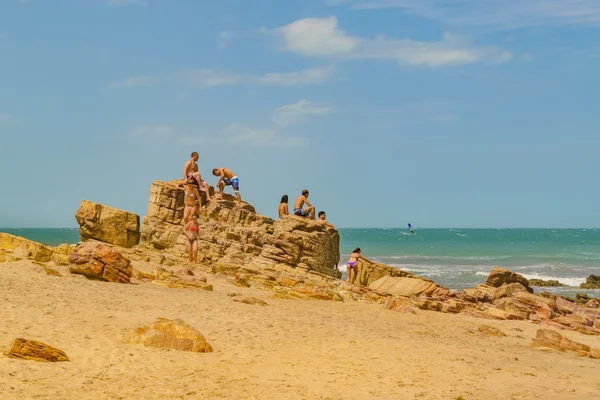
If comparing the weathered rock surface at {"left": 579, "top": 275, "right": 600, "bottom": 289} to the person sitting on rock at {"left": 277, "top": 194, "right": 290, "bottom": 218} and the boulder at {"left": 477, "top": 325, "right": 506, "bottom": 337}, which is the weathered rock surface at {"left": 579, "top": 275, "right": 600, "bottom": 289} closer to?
the person sitting on rock at {"left": 277, "top": 194, "right": 290, "bottom": 218}

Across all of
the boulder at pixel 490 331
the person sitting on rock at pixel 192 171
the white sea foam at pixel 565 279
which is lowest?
the white sea foam at pixel 565 279

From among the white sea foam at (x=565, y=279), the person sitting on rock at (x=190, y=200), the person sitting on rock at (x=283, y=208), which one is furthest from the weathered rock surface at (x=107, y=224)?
the white sea foam at (x=565, y=279)

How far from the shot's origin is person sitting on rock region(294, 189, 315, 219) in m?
25.3

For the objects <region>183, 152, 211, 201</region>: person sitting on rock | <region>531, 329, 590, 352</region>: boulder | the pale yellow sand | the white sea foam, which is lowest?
the white sea foam

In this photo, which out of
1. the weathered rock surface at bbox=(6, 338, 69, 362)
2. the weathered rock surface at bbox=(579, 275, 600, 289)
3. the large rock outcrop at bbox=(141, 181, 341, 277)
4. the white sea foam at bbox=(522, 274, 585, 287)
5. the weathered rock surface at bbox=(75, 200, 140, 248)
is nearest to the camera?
the weathered rock surface at bbox=(6, 338, 69, 362)

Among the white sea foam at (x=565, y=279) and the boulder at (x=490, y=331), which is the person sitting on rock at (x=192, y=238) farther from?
the white sea foam at (x=565, y=279)

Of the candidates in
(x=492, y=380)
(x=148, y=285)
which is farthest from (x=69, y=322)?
(x=492, y=380)

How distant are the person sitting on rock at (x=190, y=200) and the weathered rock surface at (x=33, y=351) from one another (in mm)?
13533

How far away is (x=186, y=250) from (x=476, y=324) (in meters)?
9.94

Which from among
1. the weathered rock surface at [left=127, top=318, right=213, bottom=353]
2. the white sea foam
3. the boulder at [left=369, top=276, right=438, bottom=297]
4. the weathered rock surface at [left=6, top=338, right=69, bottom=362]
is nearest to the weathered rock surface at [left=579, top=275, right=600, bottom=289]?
the white sea foam

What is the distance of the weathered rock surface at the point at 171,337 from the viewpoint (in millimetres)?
11234

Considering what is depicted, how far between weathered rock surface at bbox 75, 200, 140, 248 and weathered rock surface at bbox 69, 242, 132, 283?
19.1ft

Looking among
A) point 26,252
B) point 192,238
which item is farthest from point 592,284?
point 26,252

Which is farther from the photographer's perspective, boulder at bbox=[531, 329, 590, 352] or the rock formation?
the rock formation
